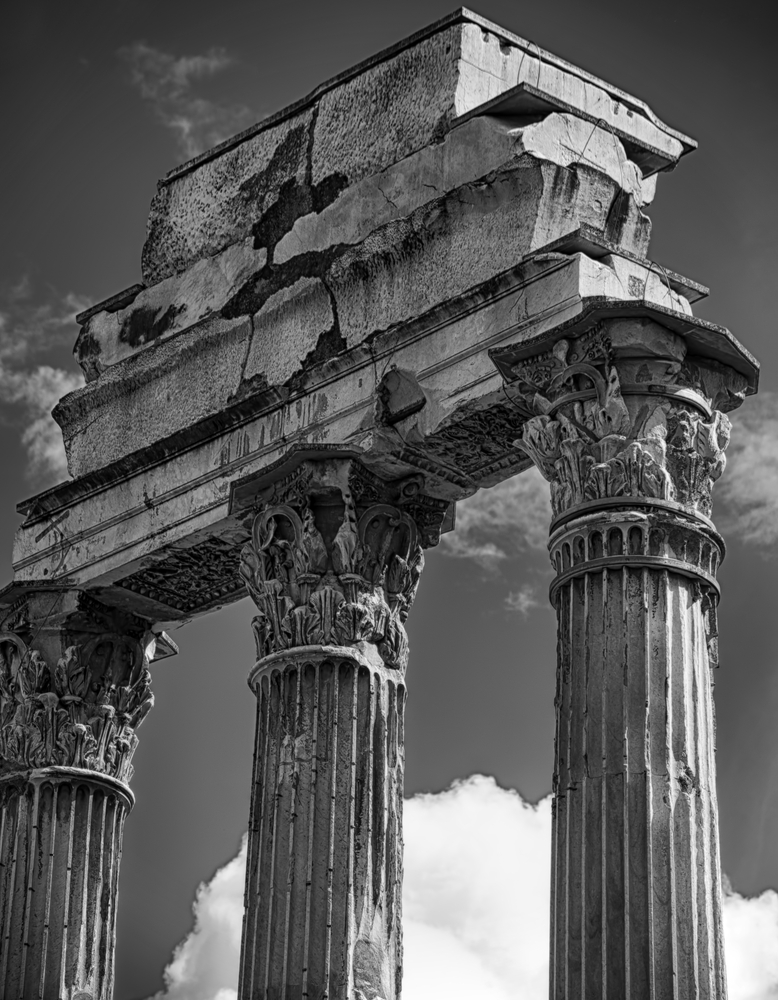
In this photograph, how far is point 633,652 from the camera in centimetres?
1791

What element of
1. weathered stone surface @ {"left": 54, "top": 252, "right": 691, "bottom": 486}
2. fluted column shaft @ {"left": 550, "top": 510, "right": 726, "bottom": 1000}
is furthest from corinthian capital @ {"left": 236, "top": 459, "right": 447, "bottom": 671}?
fluted column shaft @ {"left": 550, "top": 510, "right": 726, "bottom": 1000}

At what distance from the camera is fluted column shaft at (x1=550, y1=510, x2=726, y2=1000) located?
17.1m

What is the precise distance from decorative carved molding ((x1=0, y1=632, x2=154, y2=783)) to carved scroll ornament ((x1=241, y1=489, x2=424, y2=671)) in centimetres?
239

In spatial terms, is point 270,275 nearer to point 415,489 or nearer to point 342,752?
point 415,489

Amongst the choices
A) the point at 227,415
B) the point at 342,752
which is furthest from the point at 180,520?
the point at 342,752

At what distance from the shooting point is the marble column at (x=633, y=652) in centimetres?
1719

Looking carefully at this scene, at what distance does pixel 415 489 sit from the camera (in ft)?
67.9

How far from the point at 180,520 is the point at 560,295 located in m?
4.06

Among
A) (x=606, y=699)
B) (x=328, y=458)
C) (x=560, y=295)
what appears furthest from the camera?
(x=328, y=458)

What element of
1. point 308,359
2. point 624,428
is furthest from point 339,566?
point 624,428

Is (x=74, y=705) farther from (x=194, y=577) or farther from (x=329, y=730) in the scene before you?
(x=329, y=730)

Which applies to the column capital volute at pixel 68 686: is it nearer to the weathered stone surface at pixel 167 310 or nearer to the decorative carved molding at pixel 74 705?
the decorative carved molding at pixel 74 705

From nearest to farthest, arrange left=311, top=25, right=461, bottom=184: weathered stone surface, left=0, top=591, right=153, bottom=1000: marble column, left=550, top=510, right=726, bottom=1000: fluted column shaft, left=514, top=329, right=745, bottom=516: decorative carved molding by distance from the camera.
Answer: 1. left=550, top=510, right=726, bottom=1000: fluted column shaft
2. left=514, top=329, right=745, bottom=516: decorative carved molding
3. left=311, top=25, right=461, bottom=184: weathered stone surface
4. left=0, top=591, right=153, bottom=1000: marble column

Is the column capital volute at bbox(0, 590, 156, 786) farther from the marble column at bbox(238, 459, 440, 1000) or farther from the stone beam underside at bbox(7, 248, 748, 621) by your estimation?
the marble column at bbox(238, 459, 440, 1000)
